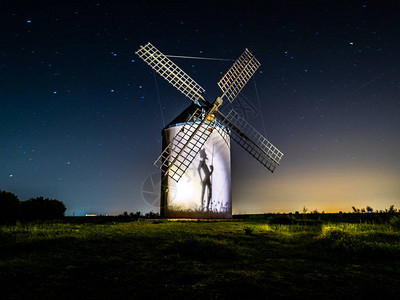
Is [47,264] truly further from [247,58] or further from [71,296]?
[247,58]

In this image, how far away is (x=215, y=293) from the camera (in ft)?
10.0

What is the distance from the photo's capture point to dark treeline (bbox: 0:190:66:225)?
16.1 meters

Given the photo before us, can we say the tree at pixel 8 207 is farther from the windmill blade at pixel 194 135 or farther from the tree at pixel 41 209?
the windmill blade at pixel 194 135

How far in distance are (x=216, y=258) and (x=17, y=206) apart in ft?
56.9

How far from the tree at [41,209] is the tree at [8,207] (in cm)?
89

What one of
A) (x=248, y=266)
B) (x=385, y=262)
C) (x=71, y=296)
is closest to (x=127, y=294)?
(x=71, y=296)

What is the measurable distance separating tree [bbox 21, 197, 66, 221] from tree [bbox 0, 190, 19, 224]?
888mm

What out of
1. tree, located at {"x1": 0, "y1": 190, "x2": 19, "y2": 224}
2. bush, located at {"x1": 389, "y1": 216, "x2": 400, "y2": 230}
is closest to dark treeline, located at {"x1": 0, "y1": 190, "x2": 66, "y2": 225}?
tree, located at {"x1": 0, "y1": 190, "x2": 19, "y2": 224}

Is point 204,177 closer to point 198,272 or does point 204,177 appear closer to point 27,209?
point 27,209

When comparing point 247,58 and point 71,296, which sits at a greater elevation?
point 247,58

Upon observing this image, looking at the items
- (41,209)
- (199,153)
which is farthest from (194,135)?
(41,209)

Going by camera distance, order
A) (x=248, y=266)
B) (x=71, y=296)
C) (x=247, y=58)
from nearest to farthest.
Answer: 1. (x=71, y=296)
2. (x=248, y=266)
3. (x=247, y=58)

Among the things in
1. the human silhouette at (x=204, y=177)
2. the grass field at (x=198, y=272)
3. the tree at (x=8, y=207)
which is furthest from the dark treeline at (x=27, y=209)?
the grass field at (x=198, y=272)

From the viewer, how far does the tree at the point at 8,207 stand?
15.9 metres
